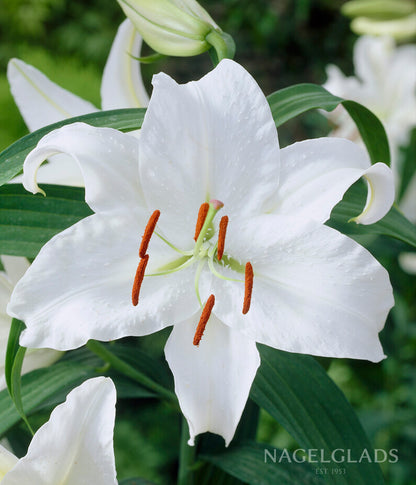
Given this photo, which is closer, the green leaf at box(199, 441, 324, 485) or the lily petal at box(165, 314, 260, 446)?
the lily petal at box(165, 314, 260, 446)

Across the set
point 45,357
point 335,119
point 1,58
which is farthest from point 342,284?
point 1,58

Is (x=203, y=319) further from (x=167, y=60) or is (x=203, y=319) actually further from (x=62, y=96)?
(x=167, y=60)

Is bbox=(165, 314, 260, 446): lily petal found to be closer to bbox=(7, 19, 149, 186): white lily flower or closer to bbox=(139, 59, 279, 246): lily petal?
bbox=(139, 59, 279, 246): lily petal

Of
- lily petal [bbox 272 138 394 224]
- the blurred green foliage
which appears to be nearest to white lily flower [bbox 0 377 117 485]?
lily petal [bbox 272 138 394 224]

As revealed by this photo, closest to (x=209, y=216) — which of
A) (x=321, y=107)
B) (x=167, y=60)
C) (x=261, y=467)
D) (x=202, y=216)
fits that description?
(x=202, y=216)

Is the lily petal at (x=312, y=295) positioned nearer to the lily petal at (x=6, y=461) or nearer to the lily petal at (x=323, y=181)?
the lily petal at (x=323, y=181)

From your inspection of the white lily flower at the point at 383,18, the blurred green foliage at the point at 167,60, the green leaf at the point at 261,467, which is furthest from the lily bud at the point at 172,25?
the blurred green foliage at the point at 167,60

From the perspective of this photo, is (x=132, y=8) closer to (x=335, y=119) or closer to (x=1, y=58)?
(x=335, y=119)

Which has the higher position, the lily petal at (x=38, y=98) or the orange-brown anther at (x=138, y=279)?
the lily petal at (x=38, y=98)
